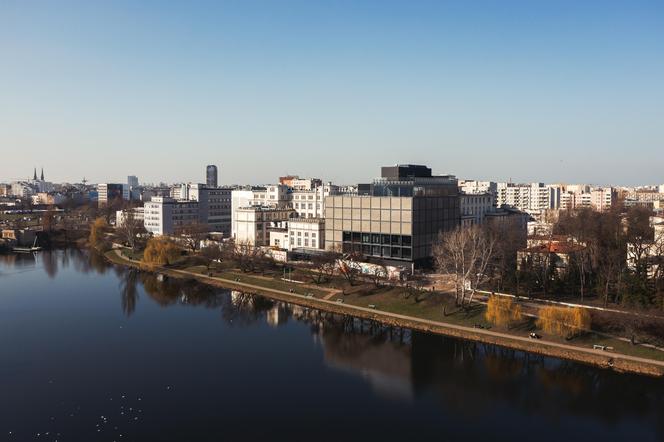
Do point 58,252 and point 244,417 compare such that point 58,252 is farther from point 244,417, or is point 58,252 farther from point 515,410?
point 515,410

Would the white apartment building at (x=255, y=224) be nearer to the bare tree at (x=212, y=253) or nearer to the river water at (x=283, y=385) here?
the bare tree at (x=212, y=253)

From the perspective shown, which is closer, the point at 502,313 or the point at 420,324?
the point at 502,313

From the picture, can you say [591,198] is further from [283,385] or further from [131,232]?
[283,385]

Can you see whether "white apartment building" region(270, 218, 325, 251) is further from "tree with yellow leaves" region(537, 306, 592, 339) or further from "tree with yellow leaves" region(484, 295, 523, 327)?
"tree with yellow leaves" region(537, 306, 592, 339)

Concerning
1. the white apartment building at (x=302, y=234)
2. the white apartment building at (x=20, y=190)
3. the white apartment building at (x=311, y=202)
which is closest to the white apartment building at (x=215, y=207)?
the white apartment building at (x=311, y=202)

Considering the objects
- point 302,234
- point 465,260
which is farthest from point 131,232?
point 465,260

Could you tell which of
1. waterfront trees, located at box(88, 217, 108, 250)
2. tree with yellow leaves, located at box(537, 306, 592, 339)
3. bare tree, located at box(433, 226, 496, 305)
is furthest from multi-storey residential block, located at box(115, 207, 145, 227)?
tree with yellow leaves, located at box(537, 306, 592, 339)
